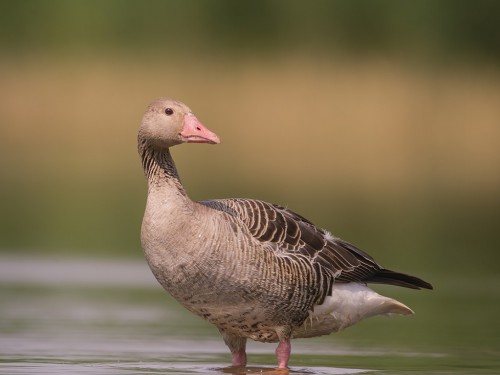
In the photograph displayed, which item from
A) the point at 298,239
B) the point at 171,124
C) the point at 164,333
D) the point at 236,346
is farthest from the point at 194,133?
the point at 164,333

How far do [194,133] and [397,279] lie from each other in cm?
217

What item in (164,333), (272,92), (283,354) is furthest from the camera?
(272,92)

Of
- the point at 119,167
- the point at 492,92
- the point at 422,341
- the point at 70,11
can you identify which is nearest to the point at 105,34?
the point at 70,11

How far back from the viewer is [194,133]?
1065 centimetres

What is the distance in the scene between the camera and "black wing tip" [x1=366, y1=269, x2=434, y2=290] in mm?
11648

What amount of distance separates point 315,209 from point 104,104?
9.49 meters

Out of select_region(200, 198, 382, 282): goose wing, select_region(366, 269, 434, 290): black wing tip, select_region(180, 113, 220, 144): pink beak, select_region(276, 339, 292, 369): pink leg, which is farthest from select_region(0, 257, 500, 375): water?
select_region(180, 113, 220, 144): pink beak

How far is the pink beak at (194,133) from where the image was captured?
10602 millimetres

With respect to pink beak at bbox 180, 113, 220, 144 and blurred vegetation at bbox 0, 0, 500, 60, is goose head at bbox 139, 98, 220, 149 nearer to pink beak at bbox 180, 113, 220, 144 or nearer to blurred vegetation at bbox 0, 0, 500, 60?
pink beak at bbox 180, 113, 220, 144

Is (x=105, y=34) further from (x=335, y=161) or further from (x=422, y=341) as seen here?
(x=422, y=341)

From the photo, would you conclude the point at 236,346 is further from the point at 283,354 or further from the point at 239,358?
the point at 283,354

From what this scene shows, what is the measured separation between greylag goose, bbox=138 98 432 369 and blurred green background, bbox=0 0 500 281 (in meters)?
15.9

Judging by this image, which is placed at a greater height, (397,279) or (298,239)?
(298,239)

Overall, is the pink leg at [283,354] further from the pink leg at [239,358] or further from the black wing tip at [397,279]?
the black wing tip at [397,279]
